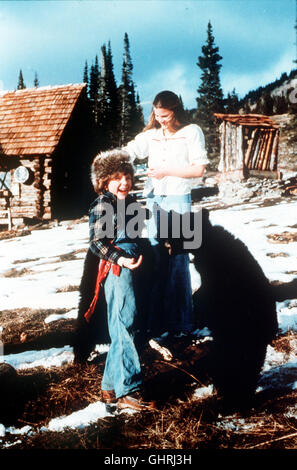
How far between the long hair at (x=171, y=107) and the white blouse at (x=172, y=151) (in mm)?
48

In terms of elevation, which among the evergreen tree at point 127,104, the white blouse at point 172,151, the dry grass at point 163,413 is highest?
the evergreen tree at point 127,104

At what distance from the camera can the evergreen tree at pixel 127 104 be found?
280cm

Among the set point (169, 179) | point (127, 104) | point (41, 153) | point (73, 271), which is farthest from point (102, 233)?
point (41, 153)

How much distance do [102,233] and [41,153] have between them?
23.6ft

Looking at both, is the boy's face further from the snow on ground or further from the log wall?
the log wall

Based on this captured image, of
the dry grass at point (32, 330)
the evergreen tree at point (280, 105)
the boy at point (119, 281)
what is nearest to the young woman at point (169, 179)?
the boy at point (119, 281)

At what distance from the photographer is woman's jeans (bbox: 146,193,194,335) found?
92.5 inches

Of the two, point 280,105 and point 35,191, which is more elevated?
point 280,105

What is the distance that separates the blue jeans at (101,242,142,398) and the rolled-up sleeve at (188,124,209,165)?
814mm

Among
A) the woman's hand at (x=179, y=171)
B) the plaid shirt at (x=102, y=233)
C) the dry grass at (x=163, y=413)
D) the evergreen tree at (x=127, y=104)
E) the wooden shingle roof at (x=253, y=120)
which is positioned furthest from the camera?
the wooden shingle roof at (x=253, y=120)

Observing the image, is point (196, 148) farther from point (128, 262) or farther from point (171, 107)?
point (128, 262)

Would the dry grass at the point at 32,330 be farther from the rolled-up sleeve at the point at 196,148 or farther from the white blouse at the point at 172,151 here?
the rolled-up sleeve at the point at 196,148

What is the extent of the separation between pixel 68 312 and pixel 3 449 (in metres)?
1.31

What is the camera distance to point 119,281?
5.91ft
